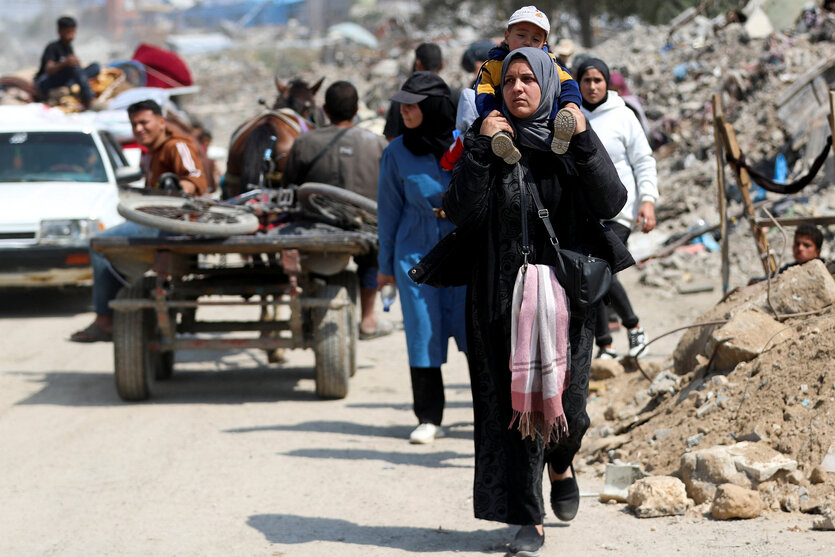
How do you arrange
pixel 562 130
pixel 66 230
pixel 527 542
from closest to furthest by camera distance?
pixel 562 130
pixel 527 542
pixel 66 230

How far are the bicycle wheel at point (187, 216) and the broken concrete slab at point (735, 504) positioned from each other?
3722mm

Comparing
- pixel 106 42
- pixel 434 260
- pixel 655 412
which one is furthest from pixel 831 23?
pixel 106 42

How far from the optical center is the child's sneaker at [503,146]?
4266 millimetres

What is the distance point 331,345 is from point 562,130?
4.05 m

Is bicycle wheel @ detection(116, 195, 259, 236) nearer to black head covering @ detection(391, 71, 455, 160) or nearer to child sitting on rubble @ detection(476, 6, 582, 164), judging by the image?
Answer: black head covering @ detection(391, 71, 455, 160)

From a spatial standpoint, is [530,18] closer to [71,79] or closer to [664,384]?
[664,384]

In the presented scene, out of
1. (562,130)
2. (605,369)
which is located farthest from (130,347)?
(562,130)

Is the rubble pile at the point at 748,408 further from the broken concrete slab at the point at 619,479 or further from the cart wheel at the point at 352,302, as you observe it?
the cart wheel at the point at 352,302

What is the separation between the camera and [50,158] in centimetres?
1266

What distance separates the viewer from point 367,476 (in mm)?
6199

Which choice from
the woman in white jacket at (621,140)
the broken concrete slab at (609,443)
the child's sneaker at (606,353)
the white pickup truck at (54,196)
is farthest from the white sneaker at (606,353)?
the white pickup truck at (54,196)

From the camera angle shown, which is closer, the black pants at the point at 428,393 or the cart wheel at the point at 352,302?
the black pants at the point at 428,393

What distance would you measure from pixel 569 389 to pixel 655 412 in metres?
2.10

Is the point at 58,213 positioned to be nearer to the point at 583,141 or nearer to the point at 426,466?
the point at 426,466
